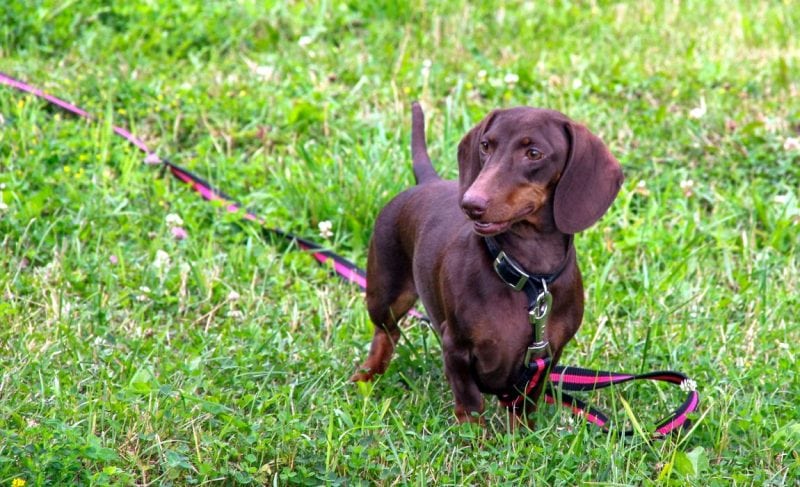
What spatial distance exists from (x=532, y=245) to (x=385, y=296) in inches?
30.1

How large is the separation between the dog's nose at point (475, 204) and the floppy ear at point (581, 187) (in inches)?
10.7

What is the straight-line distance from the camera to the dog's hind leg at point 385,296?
3844 millimetres

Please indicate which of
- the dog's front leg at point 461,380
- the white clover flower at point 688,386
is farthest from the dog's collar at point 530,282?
the white clover flower at point 688,386

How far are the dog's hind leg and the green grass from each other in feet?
0.23

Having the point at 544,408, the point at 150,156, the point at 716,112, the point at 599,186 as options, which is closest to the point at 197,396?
the point at 544,408

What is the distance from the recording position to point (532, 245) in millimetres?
3232

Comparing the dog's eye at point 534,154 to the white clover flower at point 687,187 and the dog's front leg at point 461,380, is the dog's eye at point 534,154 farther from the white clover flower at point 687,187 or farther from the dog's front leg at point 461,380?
the white clover flower at point 687,187

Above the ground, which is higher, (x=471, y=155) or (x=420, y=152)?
(x=471, y=155)

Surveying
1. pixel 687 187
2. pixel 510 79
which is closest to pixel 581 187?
pixel 687 187

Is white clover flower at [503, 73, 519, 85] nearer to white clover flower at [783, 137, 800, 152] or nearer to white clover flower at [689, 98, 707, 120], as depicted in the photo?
white clover flower at [689, 98, 707, 120]

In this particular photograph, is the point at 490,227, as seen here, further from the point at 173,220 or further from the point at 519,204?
the point at 173,220

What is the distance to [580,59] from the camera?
255 inches

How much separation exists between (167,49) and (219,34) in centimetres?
32

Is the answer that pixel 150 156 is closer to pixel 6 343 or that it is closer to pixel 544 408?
pixel 6 343
